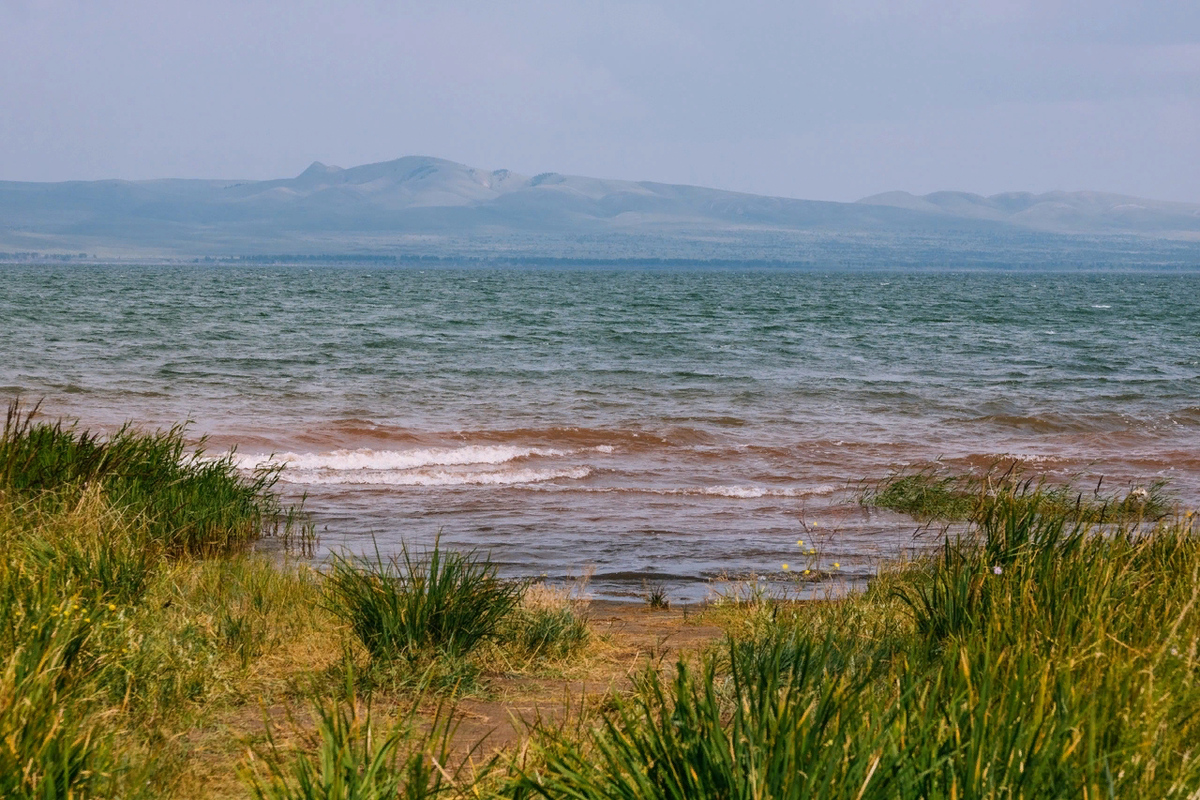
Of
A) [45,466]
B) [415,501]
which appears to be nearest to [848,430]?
[415,501]

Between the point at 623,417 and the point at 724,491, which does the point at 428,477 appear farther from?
the point at 623,417

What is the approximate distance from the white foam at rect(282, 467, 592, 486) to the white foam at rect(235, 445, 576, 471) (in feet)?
1.12

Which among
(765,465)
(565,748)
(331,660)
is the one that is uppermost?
(565,748)

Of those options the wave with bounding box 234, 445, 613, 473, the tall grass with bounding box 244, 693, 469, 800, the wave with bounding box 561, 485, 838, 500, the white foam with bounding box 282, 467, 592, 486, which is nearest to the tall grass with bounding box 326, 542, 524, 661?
the tall grass with bounding box 244, 693, 469, 800

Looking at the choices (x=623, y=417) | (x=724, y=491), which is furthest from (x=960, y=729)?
(x=623, y=417)

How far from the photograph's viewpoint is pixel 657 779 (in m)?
2.69

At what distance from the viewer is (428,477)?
1493cm

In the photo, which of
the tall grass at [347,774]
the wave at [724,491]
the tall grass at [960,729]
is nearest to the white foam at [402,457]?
the wave at [724,491]

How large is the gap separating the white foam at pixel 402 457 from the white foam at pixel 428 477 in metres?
0.34

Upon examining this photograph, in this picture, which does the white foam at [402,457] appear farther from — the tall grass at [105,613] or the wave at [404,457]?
the tall grass at [105,613]

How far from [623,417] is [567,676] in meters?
15.2

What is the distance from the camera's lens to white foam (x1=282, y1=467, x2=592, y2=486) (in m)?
14.5

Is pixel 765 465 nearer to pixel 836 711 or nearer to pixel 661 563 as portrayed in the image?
pixel 661 563

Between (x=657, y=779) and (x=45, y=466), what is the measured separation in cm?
604
